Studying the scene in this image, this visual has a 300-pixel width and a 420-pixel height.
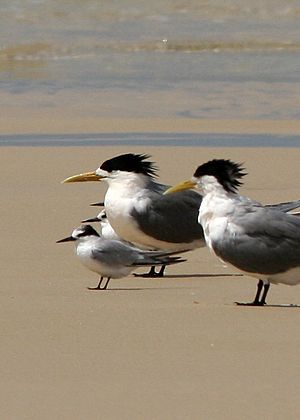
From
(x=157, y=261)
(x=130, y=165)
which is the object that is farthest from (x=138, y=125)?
(x=157, y=261)

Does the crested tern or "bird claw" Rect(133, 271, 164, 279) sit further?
the crested tern

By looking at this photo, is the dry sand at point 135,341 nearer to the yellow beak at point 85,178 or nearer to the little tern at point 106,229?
the little tern at point 106,229

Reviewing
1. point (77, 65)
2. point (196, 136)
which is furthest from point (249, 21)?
point (196, 136)

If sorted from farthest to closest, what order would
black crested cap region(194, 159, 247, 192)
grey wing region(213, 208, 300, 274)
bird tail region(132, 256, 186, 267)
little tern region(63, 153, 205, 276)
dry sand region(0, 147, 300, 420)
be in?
little tern region(63, 153, 205, 276), bird tail region(132, 256, 186, 267), black crested cap region(194, 159, 247, 192), grey wing region(213, 208, 300, 274), dry sand region(0, 147, 300, 420)

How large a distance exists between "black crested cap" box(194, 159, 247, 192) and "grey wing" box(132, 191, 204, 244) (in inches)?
48.7

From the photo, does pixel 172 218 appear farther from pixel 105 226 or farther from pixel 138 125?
pixel 138 125

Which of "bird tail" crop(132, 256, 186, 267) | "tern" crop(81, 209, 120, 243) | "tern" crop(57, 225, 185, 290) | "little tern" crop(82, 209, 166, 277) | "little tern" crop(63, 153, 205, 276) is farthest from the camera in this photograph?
"tern" crop(81, 209, 120, 243)

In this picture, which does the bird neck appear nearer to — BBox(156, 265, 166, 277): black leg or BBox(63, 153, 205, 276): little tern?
BBox(63, 153, 205, 276): little tern

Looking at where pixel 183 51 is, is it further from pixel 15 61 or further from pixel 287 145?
pixel 287 145

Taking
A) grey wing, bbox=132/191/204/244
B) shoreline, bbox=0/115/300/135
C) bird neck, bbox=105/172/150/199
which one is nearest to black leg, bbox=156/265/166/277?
grey wing, bbox=132/191/204/244

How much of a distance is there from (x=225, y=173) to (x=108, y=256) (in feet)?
3.21

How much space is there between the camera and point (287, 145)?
45.4 ft

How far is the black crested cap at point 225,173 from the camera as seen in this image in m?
7.28

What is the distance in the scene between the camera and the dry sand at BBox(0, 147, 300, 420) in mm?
4969
